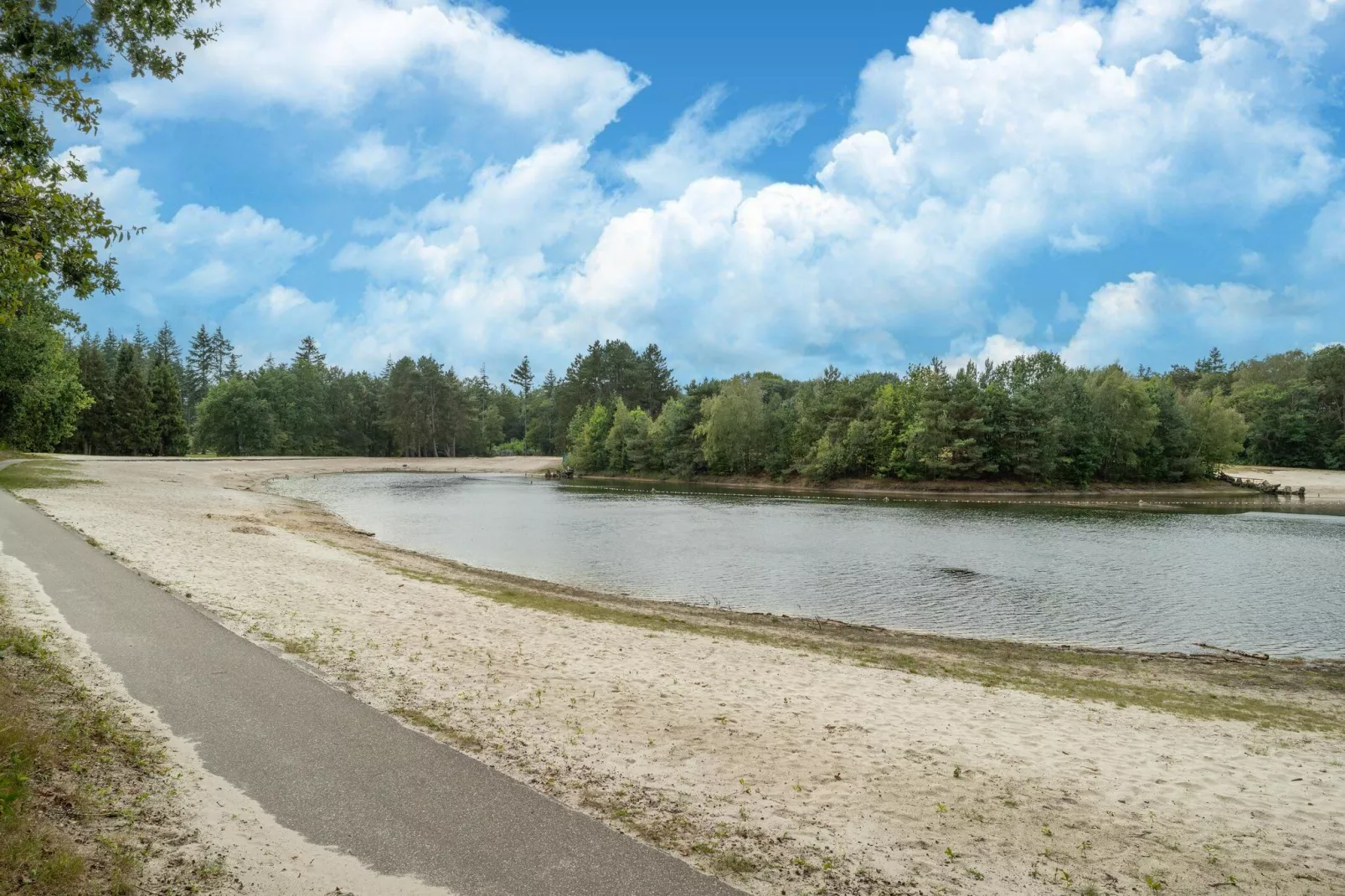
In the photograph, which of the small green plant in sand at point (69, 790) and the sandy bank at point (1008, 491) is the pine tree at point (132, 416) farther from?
the small green plant in sand at point (69, 790)

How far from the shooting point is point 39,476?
4228cm

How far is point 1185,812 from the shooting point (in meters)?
7.89

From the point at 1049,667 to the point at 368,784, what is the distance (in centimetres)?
1403

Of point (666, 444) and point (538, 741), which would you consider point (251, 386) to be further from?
point (538, 741)

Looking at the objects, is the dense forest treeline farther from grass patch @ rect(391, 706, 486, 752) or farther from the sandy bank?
grass patch @ rect(391, 706, 486, 752)

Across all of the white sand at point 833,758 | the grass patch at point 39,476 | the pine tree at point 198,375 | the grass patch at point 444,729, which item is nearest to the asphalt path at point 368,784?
the grass patch at point 444,729

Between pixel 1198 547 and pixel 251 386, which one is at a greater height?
pixel 251 386

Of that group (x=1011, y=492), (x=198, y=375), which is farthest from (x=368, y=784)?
(x=198, y=375)

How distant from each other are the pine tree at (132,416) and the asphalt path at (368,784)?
10569 centimetres

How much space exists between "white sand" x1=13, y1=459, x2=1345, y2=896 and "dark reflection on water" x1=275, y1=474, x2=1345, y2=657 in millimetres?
9150

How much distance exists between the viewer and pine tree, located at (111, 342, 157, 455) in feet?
316

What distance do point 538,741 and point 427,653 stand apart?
4.51 metres

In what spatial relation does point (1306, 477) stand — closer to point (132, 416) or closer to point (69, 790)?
point (69, 790)

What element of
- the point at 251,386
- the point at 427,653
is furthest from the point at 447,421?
the point at 427,653
